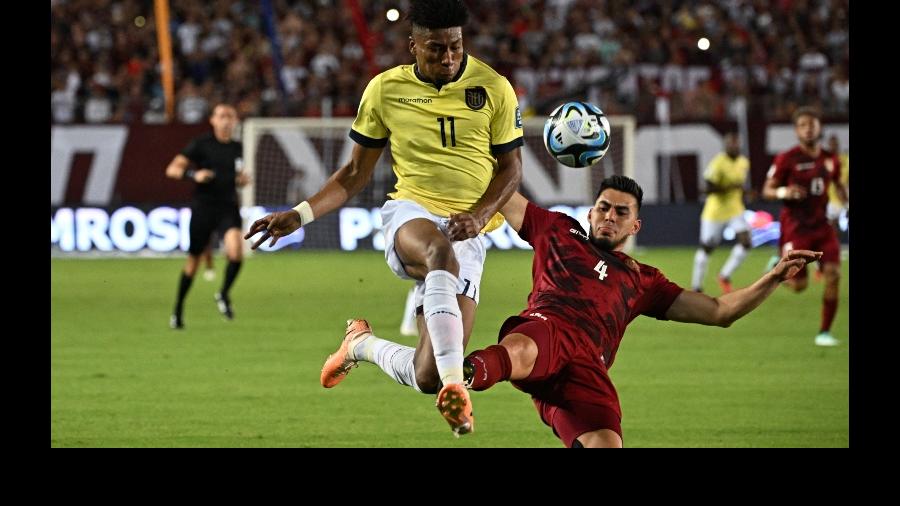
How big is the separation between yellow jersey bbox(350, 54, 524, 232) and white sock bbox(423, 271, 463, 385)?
0.61 m

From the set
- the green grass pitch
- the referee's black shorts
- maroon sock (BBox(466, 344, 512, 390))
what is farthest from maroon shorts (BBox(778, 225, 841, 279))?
maroon sock (BBox(466, 344, 512, 390))

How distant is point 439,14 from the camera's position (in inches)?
269

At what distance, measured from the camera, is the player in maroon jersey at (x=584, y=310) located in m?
6.48

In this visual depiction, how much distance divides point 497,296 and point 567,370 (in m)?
10.9

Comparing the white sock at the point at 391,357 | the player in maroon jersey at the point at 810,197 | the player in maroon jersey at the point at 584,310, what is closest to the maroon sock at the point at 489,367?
the player in maroon jersey at the point at 584,310

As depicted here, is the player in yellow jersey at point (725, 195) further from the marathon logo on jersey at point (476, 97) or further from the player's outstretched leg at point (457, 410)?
the player's outstretched leg at point (457, 410)

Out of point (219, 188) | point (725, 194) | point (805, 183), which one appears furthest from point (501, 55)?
point (805, 183)

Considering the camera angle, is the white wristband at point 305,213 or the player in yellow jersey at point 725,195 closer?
the white wristband at point 305,213

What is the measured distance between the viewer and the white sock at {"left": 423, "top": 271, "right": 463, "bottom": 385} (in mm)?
6344

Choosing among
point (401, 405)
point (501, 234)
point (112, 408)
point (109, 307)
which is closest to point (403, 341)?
point (401, 405)

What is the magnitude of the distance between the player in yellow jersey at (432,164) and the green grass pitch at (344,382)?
1457 millimetres

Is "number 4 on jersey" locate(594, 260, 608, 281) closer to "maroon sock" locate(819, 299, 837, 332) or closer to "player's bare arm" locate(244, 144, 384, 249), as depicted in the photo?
"player's bare arm" locate(244, 144, 384, 249)

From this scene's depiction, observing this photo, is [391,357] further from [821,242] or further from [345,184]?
[821,242]

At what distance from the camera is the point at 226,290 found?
14.8 meters
